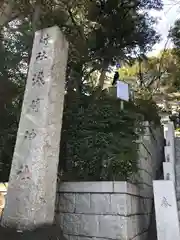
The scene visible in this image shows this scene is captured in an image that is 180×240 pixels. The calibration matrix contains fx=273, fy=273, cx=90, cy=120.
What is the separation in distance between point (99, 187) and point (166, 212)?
3.49 feet

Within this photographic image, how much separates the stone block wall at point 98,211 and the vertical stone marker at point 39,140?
46cm

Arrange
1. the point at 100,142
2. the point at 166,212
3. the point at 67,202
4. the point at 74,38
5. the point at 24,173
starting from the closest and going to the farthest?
the point at 24,173 → the point at 166,212 → the point at 67,202 → the point at 100,142 → the point at 74,38

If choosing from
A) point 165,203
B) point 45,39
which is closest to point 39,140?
point 45,39

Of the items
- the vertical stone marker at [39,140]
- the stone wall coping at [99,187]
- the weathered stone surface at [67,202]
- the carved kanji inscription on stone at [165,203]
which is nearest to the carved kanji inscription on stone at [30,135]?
the vertical stone marker at [39,140]

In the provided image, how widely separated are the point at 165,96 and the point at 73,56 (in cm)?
884

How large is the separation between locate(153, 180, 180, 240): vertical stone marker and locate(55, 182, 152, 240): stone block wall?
1.21ft

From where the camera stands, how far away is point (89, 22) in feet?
25.4

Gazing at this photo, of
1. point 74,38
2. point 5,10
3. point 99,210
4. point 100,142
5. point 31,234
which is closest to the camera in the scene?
point 31,234

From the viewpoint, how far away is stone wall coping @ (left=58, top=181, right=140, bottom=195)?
3.87 meters

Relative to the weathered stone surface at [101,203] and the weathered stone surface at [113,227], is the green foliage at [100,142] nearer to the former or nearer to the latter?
the weathered stone surface at [101,203]

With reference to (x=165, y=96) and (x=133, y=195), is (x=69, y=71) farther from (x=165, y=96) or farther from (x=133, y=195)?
(x=165, y=96)

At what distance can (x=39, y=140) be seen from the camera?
377 cm

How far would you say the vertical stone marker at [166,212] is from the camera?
3.92 m

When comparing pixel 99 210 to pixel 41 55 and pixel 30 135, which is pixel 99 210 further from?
pixel 41 55
